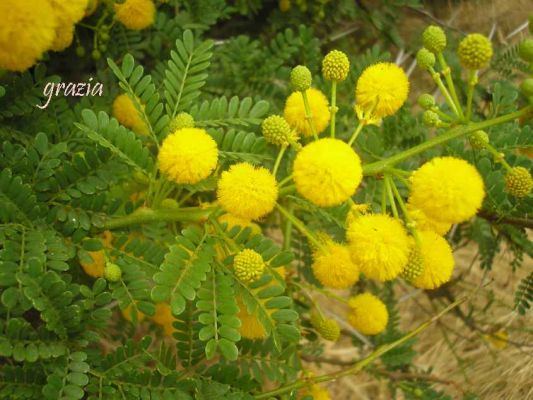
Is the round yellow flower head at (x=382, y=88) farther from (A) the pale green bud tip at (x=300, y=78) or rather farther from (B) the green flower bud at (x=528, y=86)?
(B) the green flower bud at (x=528, y=86)

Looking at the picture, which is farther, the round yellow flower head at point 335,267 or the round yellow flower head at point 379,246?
the round yellow flower head at point 335,267

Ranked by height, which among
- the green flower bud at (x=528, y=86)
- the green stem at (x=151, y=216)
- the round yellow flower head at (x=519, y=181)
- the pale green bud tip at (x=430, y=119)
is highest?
the green flower bud at (x=528, y=86)

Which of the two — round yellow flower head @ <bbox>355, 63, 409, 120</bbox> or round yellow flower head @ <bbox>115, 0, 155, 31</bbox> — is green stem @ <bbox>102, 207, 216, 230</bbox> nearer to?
round yellow flower head @ <bbox>355, 63, 409, 120</bbox>

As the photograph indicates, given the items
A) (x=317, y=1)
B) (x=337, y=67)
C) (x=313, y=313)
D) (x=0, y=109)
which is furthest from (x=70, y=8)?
(x=317, y=1)

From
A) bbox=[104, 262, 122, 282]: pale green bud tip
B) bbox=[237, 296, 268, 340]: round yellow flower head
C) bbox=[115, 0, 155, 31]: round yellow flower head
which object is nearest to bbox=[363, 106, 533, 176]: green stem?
bbox=[237, 296, 268, 340]: round yellow flower head

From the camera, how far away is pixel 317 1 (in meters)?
2.16

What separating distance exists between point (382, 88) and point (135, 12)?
759 millimetres

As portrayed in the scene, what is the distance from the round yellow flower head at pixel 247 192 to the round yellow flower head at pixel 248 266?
0.34ft

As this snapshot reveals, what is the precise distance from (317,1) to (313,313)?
120cm

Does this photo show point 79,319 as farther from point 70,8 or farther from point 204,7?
point 204,7

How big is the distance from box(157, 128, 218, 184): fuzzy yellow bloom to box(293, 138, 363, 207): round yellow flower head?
0.63 ft

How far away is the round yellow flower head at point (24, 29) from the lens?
1.09 metres

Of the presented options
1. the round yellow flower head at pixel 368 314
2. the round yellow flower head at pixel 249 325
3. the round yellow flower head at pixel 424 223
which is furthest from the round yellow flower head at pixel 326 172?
the round yellow flower head at pixel 368 314

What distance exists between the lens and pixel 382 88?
46.1 inches
